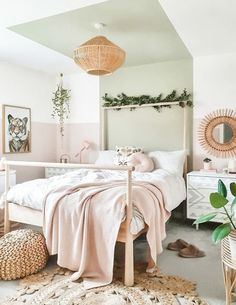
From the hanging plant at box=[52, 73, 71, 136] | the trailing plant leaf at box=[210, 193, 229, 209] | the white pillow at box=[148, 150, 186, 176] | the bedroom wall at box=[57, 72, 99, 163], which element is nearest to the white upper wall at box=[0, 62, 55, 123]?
the hanging plant at box=[52, 73, 71, 136]

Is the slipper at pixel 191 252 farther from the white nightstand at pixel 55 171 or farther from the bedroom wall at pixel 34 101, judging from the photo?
the bedroom wall at pixel 34 101

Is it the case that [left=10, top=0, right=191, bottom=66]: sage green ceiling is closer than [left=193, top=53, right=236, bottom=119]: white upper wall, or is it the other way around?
[left=10, top=0, right=191, bottom=66]: sage green ceiling

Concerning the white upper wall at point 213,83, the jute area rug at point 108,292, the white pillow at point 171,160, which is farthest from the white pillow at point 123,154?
the jute area rug at point 108,292

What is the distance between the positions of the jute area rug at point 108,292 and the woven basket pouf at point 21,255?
0.09m

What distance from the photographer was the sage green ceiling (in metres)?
2.55

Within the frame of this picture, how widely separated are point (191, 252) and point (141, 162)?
146 cm

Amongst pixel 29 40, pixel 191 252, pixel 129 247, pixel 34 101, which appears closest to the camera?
pixel 129 247

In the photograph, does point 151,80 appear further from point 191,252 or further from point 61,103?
point 191,252

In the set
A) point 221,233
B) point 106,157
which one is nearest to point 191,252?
point 221,233

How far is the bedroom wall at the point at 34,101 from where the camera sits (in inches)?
166

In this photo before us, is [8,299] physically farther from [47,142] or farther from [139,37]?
[47,142]

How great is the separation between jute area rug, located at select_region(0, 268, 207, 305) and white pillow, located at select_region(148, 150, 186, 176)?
1784 mm

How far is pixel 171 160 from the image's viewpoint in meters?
3.90

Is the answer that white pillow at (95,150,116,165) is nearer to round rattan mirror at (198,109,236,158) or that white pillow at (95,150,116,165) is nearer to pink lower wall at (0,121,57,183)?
pink lower wall at (0,121,57,183)
